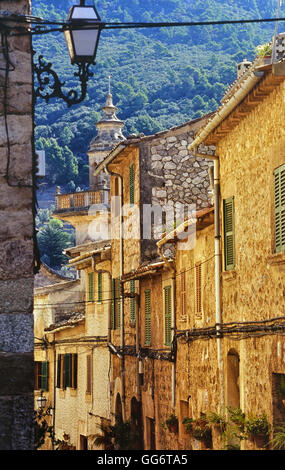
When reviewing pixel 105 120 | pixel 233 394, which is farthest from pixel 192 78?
pixel 233 394

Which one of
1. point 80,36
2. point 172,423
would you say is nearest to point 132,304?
point 172,423

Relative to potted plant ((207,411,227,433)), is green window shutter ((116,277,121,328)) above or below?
above

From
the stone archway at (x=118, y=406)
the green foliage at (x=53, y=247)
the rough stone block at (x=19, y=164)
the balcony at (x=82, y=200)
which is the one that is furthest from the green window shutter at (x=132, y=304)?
the green foliage at (x=53, y=247)

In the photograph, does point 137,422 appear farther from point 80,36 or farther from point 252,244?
point 80,36

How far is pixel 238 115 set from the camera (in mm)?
14922

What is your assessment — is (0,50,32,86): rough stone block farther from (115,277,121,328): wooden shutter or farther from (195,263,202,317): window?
(115,277,121,328): wooden shutter

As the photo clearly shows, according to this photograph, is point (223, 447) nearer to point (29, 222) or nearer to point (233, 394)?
point (233, 394)

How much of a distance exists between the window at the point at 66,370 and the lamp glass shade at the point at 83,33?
81.5ft

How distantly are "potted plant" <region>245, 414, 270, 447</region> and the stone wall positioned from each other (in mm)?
5965

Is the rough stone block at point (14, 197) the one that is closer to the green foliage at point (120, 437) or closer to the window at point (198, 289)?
the window at point (198, 289)

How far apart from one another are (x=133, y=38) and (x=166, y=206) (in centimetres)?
11776

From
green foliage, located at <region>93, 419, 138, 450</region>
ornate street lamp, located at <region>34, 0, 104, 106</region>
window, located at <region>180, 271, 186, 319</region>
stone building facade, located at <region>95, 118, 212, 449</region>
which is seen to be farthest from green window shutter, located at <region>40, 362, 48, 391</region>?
ornate street lamp, located at <region>34, 0, 104, 106</region>

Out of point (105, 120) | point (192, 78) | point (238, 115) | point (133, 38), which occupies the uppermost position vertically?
point (133, 38)

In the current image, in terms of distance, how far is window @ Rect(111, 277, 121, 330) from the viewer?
27.8m
